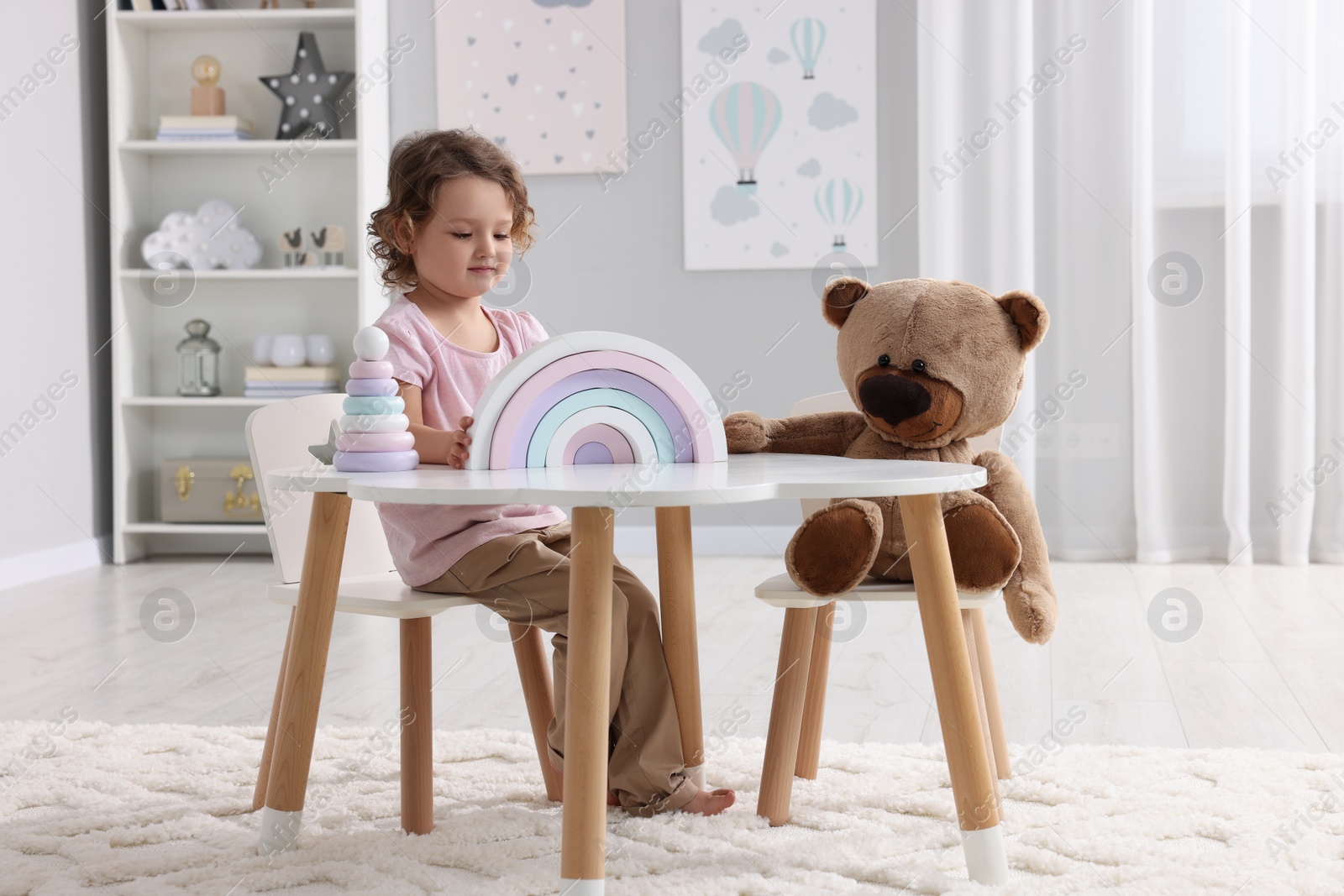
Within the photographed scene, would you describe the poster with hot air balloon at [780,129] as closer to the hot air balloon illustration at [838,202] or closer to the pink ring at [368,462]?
the hot air balloon illustration at [838,202]

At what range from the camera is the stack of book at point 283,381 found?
3.27m

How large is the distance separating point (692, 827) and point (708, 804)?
0.05 meters

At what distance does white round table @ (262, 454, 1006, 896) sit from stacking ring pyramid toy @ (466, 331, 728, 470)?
0.07 feet

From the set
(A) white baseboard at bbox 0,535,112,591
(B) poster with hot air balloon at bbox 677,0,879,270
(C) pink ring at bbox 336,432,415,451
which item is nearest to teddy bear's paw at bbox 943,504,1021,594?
(C) pink ring at bbox 336,432,415,451

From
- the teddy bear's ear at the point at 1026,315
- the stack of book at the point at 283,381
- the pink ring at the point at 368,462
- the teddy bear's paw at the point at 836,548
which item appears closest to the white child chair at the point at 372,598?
the pink ring at the point at 368,462

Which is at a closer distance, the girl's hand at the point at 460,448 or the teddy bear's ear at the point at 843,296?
the girl's hand at the point at 460,448

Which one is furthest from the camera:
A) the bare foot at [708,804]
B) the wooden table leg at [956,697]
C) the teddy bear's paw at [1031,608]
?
the bare foot at [708,804]

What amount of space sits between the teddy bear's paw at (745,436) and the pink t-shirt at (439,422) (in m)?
0.23

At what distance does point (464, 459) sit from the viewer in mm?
1143

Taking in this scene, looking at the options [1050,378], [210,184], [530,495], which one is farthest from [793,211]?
[530,495]

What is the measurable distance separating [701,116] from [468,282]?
204 cm

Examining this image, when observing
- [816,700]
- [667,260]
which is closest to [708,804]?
[816,700]

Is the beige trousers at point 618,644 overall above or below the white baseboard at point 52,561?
above

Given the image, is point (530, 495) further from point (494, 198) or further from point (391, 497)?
point (494, 198)
